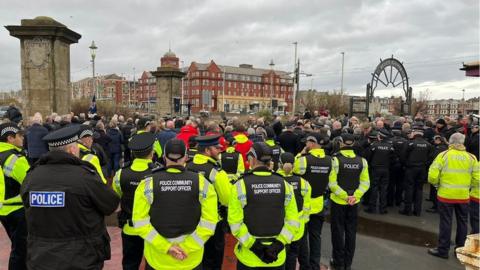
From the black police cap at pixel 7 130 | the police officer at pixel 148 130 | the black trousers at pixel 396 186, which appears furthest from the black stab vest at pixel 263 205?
the black trousers at pixel 396 186

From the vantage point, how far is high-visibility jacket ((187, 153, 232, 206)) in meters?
4.42

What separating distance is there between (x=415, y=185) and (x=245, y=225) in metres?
6.45

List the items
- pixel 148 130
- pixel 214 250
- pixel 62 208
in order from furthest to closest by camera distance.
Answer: pixel 148 130, pixel 214 250, pixel 62 208

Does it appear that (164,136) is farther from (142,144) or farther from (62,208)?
(62,208)

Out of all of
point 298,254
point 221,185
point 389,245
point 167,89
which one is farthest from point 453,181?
point 167,89

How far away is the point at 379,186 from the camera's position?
28.7 ft

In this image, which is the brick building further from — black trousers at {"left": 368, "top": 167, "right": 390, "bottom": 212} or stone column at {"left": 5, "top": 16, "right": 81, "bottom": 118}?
black trousers at {"left": 368, "top": 167, "right": 390, "bottom": 212}

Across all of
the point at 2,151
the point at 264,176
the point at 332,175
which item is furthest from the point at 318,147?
the point at 2,151

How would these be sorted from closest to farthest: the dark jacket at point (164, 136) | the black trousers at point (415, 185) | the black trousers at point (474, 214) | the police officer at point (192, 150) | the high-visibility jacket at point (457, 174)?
the police officer at point (192, 150)
the high-visibility jacket at point (457, 174)
the black trousers at point (474, 214)
the black trousers at point (415, 185)
the dark jacket at point (164, 136)

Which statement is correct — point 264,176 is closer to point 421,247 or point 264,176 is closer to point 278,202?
point 278,202

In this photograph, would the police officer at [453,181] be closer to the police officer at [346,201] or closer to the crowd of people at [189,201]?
the crowd of people at [189,201]

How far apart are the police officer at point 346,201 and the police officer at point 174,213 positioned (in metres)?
2.68

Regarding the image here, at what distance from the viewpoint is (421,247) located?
654cm

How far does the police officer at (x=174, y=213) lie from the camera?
3.27 metres
